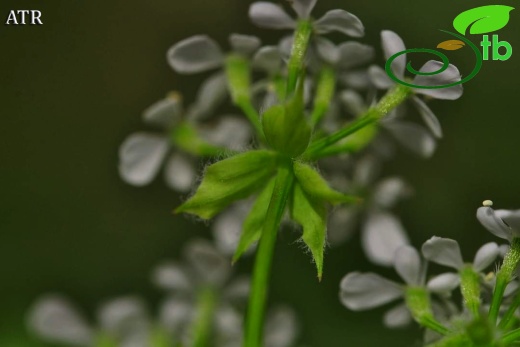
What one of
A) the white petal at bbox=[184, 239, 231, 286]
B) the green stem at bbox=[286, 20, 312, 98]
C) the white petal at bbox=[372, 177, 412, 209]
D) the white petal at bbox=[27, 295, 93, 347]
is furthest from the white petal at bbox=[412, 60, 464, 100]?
the white petal at bbox=[27, 295, 93, 347]

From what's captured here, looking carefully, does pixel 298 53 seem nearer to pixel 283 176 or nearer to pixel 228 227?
pixel 283 176

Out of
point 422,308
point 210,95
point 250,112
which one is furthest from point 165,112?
point 422,308

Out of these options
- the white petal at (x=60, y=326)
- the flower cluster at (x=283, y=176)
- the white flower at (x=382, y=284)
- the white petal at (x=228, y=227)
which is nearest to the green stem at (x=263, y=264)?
the flower cluster at (x=283, y=176)

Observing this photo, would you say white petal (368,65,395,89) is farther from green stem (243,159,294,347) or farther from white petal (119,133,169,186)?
white petal (119,133,169,186)

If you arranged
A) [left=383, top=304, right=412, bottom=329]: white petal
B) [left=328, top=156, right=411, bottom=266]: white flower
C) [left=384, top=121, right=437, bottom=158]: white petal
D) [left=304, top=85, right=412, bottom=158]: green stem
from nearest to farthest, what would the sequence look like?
[left=304, top=85, right=412, bottom=158]: green stem, [left=383, top=304, right=412, bottom=329]: white petal, [left=384, top=121, right=437, bottom=158]: white petal, [left=328, top=156, right=411, bottom=266]: white flower

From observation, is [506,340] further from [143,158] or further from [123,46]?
[123,46]

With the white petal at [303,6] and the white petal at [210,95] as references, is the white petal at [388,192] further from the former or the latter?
the white petal at [303,6]

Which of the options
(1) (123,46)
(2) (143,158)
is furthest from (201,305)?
(1) (123,46)
